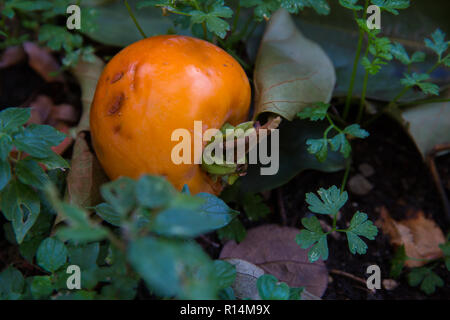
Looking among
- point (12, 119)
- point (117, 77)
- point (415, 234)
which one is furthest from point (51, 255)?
point (415, 234)

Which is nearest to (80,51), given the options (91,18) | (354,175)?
(91,18)

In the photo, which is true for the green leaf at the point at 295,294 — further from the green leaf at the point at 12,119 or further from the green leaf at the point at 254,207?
the green leaf at the point at 12,119

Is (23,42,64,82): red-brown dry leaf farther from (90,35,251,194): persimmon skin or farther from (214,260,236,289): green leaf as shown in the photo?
(214,260,236,289): green leaf

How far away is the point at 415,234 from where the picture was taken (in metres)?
1.36

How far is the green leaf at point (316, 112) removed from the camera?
1192 mm

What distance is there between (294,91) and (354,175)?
1.31ft

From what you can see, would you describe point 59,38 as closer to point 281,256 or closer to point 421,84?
point 281,256

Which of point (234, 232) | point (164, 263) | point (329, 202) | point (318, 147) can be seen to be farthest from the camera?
point (234, 232)

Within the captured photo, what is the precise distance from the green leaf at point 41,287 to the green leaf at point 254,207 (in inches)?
23.9

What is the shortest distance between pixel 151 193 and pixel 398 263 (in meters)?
0.92

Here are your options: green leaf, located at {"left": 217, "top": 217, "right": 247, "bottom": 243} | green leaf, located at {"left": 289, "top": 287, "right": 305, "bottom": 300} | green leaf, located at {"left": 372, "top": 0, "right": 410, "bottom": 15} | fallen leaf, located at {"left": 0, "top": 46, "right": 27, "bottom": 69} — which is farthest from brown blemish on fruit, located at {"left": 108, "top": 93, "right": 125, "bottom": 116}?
fallen leaf, located at {"left": 0, "top": 46, "right": 27, "bottom": 69}

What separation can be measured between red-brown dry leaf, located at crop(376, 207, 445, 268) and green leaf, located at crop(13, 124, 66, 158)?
999 mm

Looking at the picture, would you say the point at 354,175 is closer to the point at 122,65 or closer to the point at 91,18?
the point at 122,65

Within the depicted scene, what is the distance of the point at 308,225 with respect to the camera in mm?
1060
